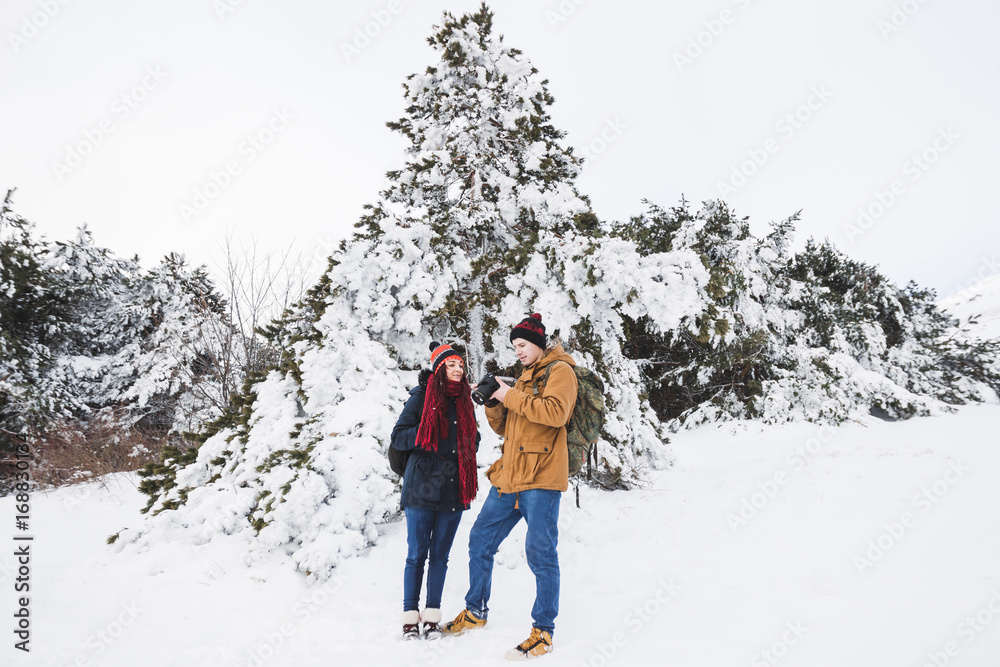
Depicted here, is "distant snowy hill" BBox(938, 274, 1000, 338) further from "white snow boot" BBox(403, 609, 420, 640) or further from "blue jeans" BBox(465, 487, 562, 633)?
"white snow boot" BBox(403, 609, 420, 640)

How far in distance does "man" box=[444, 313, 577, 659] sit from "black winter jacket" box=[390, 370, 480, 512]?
0.89 feet

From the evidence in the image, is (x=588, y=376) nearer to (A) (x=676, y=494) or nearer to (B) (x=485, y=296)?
(B) (x=485, y=296)

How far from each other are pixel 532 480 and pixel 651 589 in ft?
5.36

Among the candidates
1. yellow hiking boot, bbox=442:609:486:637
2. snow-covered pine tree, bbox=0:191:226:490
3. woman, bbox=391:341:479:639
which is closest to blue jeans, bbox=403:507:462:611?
woman, bbox=391:341:479:639

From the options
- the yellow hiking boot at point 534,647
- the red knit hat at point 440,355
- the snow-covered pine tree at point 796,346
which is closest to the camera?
the yellow hiking boot at point 534,647

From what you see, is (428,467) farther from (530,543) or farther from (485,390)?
(530,543)

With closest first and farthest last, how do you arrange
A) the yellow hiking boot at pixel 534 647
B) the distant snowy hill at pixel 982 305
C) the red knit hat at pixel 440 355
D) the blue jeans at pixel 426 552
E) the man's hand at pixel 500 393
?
the yellow hiking boot at pixel 534 647 < the man's hand at pixel 500 393 < the blue jeans at pixel 426 552 < the red knit hat at pixel 440 355 < the distant snowy hill at pixel 982 305

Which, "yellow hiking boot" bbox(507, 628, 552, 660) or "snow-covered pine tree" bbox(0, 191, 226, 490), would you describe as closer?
"yellow hiking boot" bbox(507, 628, 552, 660)

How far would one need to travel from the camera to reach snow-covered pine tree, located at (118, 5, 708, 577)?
4199 mm

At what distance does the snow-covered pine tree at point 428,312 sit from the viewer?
4199 mm

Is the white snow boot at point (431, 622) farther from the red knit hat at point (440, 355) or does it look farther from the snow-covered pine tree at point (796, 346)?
the snow-covered pine tree at point (796, 346)

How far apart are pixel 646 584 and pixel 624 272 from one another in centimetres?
284

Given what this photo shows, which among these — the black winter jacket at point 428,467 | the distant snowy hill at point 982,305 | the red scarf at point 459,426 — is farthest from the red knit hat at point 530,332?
the distant snowy hill at point 982,305

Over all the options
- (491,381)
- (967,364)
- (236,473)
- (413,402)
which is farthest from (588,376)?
(967,364)
